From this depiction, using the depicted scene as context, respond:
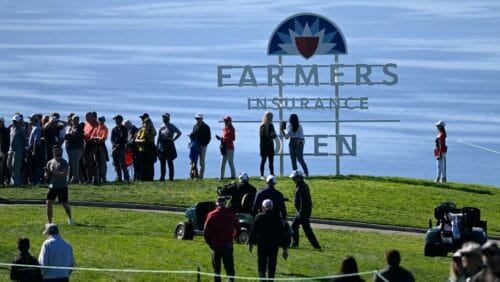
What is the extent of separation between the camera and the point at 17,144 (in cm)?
4025

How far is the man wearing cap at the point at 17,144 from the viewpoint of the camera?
132ft

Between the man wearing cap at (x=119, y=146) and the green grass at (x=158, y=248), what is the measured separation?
16.7 ft

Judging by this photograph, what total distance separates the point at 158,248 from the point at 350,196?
1063 cm

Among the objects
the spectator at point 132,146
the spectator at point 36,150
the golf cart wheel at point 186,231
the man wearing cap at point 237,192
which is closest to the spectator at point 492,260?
the man wearing cap at point 237,192

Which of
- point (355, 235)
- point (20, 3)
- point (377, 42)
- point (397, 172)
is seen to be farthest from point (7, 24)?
point (355, 235)

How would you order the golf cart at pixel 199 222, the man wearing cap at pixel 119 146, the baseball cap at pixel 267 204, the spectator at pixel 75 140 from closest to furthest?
the baseball cap at pixel 267 204 → the golf cart at pixel 199 222 → the spectator at pixel 75 140 → the man wearing cap at pixel 119 146

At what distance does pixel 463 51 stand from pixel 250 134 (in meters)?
47.2

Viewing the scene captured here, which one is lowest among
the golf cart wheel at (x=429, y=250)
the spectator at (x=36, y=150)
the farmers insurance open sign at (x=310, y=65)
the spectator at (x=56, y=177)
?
the golf cart wheel at (x=429, y=250)

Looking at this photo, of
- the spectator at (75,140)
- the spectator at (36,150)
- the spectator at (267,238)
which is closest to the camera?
the spectator at (267,238)

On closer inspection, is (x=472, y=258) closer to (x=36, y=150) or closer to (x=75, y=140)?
(x=75, y=140)

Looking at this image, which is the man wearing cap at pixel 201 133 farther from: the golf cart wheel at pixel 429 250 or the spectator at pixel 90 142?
the golf cart wheel at pixel 429 250

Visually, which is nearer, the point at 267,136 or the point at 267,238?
the point at 267,238

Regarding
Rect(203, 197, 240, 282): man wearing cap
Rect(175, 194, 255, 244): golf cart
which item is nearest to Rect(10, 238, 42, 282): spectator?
Rect(203, 197, 240, 282): man wearing cap

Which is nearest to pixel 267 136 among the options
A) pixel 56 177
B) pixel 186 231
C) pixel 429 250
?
pixel 186 231
